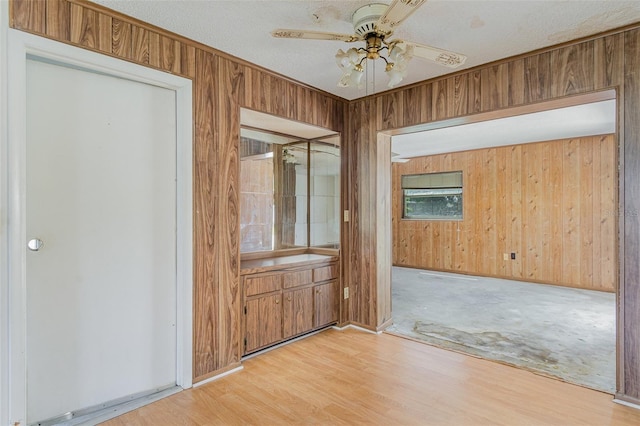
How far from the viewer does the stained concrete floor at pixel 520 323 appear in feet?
9.14

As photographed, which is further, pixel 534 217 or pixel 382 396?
pixel 534 217

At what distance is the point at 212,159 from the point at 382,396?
2061 millimetres

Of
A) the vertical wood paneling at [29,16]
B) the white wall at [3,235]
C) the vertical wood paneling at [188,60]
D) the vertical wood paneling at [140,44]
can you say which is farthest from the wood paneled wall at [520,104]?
the white wall at [3,235]

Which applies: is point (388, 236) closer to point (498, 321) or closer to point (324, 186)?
point (324, 186)

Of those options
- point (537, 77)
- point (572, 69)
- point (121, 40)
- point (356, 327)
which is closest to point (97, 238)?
point (121, 40)

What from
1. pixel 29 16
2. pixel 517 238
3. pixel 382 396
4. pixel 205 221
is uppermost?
pixel 29 16

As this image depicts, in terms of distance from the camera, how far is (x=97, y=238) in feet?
6.93

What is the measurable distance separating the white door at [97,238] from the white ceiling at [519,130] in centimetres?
316

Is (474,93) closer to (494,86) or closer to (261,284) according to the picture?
(494,86)

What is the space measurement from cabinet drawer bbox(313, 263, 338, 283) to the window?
13.6ft

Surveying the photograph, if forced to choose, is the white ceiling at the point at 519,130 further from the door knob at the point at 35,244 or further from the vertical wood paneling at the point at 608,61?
the door knob at the point at 35,244

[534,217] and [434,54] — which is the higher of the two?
[434,54]

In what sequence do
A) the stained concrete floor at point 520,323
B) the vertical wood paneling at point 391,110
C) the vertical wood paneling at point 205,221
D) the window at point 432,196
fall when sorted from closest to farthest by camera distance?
the vertical wood paneling at point 205,221
the stained concrete floor at point 520,323
the vertical wood paneling at point 391,110
the window at point 432,196

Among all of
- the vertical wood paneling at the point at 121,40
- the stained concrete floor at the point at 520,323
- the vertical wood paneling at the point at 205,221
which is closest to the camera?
the vertical wood paneling at the point at 121,40
